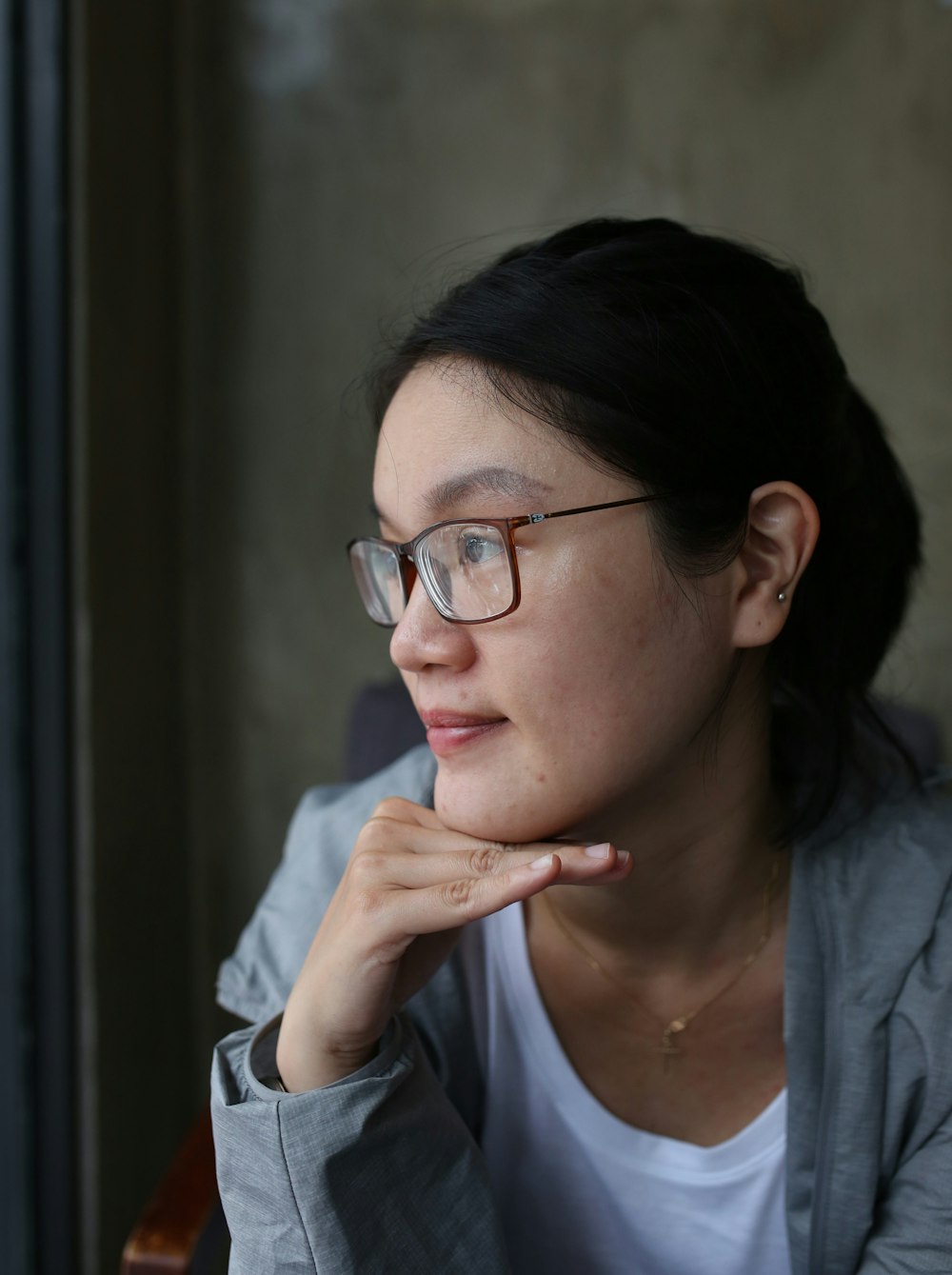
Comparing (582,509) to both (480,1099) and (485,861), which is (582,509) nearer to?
(485,861)

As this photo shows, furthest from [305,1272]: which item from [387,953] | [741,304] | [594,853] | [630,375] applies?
[741,304]

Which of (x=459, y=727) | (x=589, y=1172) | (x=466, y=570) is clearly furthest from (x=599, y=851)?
(x=589, y=1172)

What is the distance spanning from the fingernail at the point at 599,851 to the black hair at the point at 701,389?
0.27m

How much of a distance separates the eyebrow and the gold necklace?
560mm

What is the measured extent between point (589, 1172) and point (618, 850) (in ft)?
1.46

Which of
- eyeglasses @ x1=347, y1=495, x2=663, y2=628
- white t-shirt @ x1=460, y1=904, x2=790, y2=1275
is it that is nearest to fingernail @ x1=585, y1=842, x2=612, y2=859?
eyeglasses @ x1=347, y1=495, x2=663, y2=628

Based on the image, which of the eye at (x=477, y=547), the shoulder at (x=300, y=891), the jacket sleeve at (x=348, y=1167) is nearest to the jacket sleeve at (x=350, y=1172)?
the jacket sleeve at (x=348, y=1167)

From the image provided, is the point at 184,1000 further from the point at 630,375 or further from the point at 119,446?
the point at 630,375

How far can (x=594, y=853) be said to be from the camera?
0.97 meters

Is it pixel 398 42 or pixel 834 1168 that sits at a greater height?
pixel 398 42

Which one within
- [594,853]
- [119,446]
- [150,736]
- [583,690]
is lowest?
[150,736]

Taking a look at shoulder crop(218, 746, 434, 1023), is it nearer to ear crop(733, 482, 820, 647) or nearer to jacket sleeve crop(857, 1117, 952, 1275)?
ear crop(733, 482, 820, 647)

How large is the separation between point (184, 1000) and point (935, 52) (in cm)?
244

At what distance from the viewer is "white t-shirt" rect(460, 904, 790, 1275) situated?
3.92 feet
